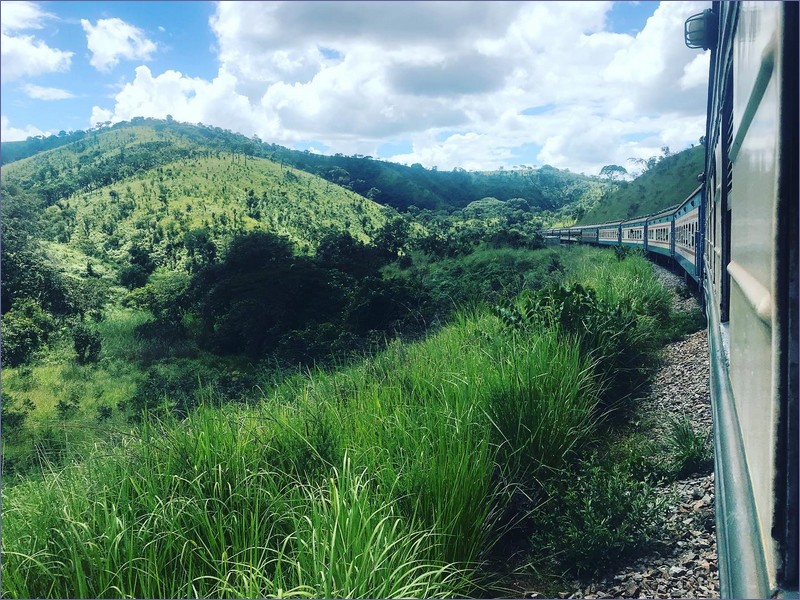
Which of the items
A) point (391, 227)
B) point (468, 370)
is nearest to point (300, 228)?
point (391, 227)

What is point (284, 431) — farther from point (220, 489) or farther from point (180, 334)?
point (180, 334)

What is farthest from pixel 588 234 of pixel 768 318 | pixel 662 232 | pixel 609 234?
pixel 768 318

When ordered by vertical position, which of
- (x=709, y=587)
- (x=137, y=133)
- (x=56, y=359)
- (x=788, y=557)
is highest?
(x=137, y=133)

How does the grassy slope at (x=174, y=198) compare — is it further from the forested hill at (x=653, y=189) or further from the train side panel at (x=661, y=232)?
the forested hill at (x=653, y=189)

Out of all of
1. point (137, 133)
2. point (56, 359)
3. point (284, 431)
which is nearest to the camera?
point (284, 431)

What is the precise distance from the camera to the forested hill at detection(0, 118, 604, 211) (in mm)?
18156

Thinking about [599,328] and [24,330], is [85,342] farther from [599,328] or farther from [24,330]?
[599,328]

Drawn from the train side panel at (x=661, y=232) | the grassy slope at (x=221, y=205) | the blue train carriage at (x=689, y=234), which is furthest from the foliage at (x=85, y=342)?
the blue train carriage at (x=689, y=234)

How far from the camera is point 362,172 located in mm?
19938

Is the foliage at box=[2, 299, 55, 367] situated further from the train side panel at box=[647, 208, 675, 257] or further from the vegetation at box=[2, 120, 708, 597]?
the train side panel at box=[647, 208, 675, 257]

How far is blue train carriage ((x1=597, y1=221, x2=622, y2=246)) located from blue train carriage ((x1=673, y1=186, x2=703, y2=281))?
601 centimetres

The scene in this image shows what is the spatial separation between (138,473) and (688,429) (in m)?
2.32

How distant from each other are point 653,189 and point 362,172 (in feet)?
38.9

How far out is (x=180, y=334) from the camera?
544 inches
